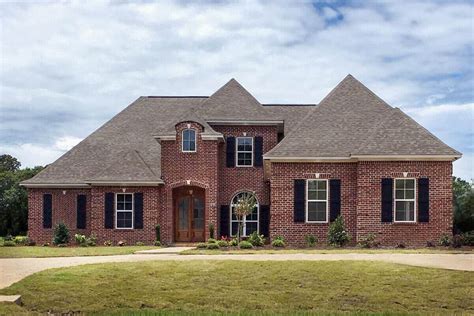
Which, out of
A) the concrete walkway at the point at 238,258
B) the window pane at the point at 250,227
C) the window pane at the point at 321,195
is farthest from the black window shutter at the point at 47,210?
the window pane at the point at 321,195

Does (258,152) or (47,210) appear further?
(47,210)

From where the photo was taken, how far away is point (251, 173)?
33.6m

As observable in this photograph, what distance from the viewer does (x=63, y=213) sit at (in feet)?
113

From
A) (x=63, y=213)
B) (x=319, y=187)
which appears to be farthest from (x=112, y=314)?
(x=63, y=213)

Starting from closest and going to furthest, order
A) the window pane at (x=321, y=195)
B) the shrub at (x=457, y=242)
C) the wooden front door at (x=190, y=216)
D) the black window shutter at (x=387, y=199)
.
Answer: the shrub at (x=457, y=242)
the black window shutter at (x=387, y=199)
the window pane at (x=321, y=195)
the wooden front door at (x=190, y=216)

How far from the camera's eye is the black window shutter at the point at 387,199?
28625 millimetres

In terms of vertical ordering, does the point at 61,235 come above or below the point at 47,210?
below

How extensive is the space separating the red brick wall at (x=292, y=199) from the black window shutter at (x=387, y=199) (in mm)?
1422

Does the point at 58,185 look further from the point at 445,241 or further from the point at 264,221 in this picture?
the point at 445,241

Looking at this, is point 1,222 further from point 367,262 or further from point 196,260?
point 367,262

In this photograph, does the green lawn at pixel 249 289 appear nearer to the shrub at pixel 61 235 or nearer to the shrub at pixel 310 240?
the shrub at pixel 310 240

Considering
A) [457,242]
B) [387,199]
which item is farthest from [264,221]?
[457,242]

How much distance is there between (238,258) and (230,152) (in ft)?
40.9

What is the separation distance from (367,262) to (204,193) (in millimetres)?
14171
